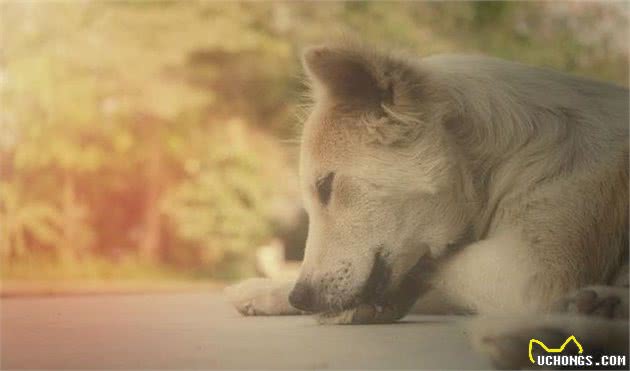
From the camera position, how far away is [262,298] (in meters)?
2.51

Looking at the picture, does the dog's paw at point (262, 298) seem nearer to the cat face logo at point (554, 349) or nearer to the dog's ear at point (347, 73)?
the dog's ear at point (347, 73)

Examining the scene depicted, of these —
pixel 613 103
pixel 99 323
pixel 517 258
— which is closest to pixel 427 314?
pixel 517 258

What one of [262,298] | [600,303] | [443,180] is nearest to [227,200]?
[262,298]

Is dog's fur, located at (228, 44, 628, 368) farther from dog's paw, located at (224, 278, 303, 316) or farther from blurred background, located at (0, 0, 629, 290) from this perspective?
blurred background, located at (0, 0, 629, 290)

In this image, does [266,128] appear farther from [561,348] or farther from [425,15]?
[561,348]

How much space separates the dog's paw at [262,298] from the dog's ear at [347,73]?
0.62m

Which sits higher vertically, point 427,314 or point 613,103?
point 613,103

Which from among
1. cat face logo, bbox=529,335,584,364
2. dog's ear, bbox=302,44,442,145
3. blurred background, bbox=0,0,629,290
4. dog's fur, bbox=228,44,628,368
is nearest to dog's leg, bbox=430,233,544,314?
dog's fur, bbox=228,44,628,368

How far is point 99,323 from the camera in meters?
2.53

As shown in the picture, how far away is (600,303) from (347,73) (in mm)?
827

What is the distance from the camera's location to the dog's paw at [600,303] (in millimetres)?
1791

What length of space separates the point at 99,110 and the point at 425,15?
1.21m

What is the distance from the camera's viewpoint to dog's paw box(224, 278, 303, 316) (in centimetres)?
250

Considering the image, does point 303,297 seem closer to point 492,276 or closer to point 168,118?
point 492,276
